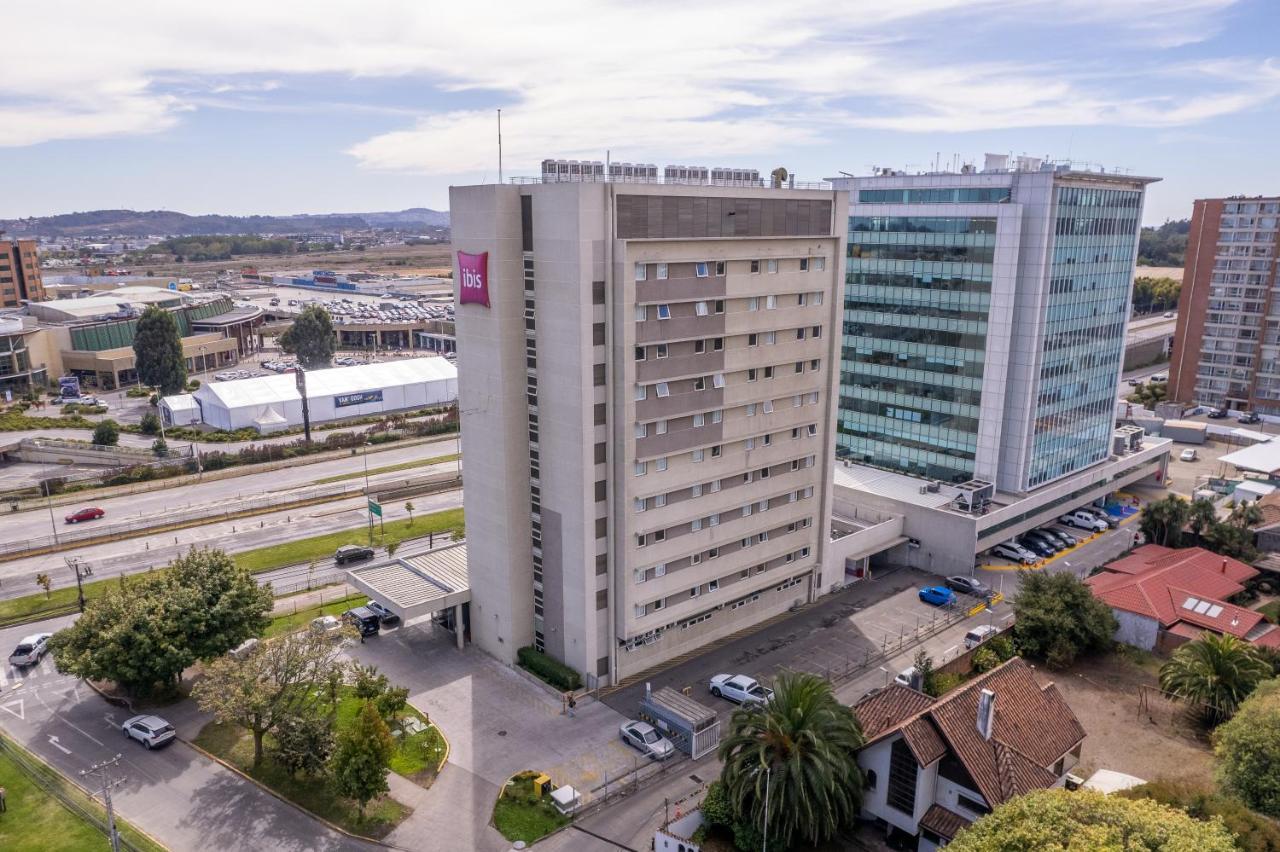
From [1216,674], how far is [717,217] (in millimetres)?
42462

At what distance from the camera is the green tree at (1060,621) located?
5819 centimetres

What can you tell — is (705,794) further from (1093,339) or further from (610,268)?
(1093,339)

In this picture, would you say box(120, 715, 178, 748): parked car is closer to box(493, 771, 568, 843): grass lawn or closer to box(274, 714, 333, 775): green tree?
box(274, 714, 333, 775): green tree

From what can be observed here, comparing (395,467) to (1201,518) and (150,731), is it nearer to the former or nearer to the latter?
(150,731)

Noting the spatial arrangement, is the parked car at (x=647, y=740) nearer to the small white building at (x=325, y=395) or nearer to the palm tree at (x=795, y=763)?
the palm tree at (x=795, y=763)

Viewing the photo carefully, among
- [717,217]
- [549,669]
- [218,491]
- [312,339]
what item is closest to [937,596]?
[549,669]

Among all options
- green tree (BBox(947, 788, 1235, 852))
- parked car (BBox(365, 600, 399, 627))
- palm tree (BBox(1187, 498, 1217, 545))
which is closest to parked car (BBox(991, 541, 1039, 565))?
palm tree (BBox(1187, 498, 1217, 545))

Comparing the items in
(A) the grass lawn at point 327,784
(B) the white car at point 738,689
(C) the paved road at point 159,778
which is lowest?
(C) the paved road at point 159,778

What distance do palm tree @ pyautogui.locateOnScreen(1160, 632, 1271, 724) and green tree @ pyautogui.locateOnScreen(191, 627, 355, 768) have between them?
52.4 m

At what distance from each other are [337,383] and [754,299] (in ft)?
320

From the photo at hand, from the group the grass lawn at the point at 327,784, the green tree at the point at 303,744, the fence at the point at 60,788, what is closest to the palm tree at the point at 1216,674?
the grass lawn at the point at 327,784

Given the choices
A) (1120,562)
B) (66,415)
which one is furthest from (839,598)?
(66,415)

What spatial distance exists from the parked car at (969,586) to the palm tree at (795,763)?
3380cm

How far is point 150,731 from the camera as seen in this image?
4881cm
